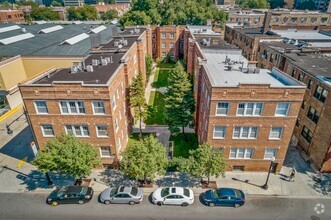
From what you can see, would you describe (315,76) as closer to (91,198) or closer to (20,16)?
(91,198)

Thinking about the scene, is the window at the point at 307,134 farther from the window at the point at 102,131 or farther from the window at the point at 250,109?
the window at the point at 102,131

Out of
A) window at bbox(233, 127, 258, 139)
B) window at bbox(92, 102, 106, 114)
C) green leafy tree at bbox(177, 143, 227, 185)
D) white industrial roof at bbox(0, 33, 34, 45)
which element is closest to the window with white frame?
window at bbox(92, 102, 106, 114)

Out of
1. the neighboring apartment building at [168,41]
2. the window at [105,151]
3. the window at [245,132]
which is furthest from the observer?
the neighboring apartment building at [168,41]

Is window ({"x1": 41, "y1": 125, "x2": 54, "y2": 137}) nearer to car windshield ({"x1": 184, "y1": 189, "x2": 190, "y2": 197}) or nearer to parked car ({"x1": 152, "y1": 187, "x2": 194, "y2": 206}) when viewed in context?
parked car ({"x1": 152, "y1": 187, "x2": 194, "y2": 206})

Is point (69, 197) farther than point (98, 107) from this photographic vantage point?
No

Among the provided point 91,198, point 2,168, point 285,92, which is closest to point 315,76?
point 285,92

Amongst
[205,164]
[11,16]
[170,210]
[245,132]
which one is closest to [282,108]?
[245,132]

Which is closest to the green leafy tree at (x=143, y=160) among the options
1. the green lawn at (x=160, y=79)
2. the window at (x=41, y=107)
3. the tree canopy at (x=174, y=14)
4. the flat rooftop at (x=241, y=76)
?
the flat rooftop at (x=241, y=76)

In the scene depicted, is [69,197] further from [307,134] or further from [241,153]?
[307,134]
